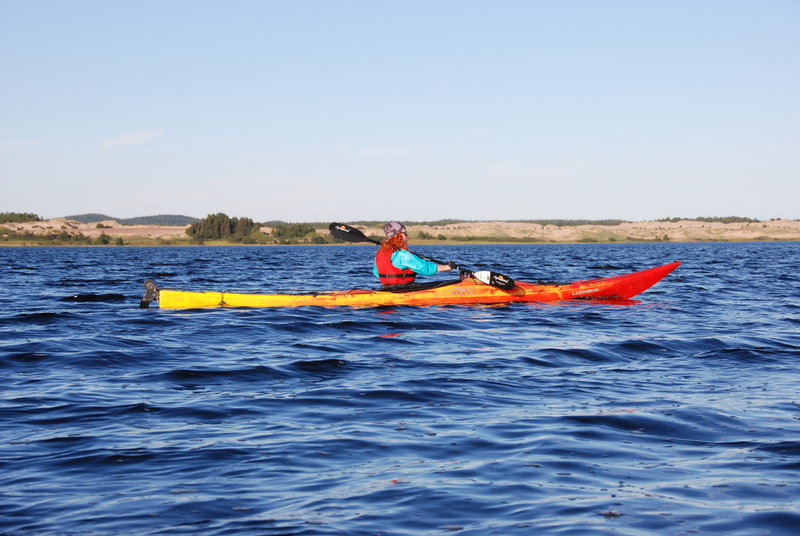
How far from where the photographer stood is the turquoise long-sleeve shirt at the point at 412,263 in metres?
12.7

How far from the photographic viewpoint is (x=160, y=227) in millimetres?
160375

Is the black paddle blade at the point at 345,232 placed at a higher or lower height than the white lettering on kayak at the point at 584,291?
higher

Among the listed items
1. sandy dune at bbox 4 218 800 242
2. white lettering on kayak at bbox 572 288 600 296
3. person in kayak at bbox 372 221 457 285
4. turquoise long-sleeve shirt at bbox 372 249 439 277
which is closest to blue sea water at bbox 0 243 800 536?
turquoise long-sleeve shirt at bbox 372 249 439 277

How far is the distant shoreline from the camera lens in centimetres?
13762

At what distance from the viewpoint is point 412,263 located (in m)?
12.8

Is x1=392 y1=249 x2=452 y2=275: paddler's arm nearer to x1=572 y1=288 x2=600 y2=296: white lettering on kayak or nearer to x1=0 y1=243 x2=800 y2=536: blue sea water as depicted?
x1=0 y1=243 x2=800 y2=536: blue sea water

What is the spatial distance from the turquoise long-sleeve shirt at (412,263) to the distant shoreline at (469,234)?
124 meters

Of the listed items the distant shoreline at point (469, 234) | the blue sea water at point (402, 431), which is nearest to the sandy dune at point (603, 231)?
the distant shoreline at point (469, 234)

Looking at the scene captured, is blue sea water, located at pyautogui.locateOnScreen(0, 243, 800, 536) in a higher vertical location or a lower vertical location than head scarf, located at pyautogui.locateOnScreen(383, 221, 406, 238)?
lower

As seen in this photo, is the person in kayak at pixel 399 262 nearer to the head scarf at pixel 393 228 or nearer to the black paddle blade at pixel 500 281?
the head scarf at pixel 393 228

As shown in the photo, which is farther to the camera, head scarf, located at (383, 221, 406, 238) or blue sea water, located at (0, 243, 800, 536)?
head scarf, located at (383, 221, 406, 238)

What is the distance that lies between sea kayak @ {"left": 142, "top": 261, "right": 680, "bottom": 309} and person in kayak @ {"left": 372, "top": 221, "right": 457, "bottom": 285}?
32 centimetres

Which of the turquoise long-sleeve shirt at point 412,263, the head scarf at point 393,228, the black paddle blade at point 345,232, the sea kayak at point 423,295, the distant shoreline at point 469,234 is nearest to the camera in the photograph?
the turquoise long-sleeve shirt at point 412,263

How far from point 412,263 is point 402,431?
24.2 feet
